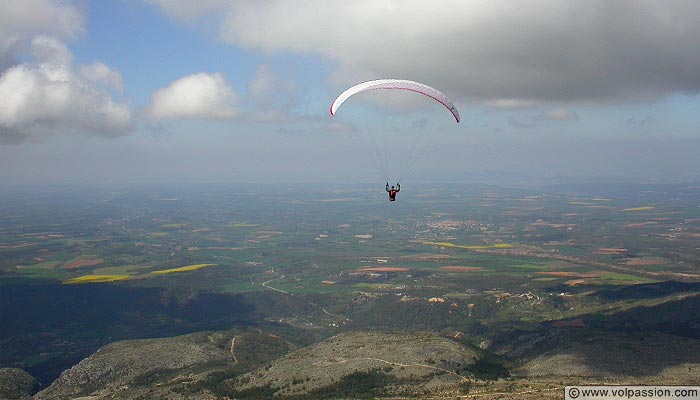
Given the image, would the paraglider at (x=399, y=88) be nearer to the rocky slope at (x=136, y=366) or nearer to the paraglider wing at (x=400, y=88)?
the paraglider wing at (x=400, y=88)

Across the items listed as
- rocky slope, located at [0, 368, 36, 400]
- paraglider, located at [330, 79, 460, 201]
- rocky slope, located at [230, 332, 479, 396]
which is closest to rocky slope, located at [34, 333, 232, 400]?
rocky slope, located at [0, 368, 36, 400]

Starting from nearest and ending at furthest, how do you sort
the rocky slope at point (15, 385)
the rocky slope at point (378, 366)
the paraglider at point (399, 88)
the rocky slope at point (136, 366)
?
1. the paraglider at point (399, 88)
2. the rocky slope at point (378, 366)
3. the rocky slope at point (136, 366)
4. the rocky slope at point (15, 385)

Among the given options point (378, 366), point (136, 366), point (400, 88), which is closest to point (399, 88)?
point (400, 88)

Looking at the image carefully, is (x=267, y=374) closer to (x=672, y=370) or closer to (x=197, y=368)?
(x=197, y=368)

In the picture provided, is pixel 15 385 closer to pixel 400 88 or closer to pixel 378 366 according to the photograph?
pixel 378 366

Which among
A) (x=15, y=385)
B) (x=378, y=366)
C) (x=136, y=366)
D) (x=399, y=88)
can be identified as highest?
(x=399, y=88)

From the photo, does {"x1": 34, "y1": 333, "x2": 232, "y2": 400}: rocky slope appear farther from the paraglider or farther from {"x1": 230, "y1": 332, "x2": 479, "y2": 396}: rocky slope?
the paraglider

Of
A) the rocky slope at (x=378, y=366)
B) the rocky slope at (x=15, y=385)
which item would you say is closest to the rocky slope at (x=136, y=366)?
the rocky slope at (x=15, y=385)

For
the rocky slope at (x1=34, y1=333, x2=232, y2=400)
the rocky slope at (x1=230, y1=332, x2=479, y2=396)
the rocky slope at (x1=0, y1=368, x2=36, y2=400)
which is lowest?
the rocky slope at (x1=0, y1=368, x2=36, y2=400)
